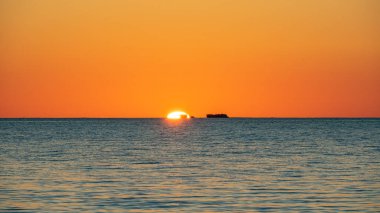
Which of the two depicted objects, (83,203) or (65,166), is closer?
(83,203)

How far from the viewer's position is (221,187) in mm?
41594

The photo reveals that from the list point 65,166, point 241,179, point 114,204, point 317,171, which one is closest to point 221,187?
point 241,179

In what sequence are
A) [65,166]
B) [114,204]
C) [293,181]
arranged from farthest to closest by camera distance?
[65,166], [293,181], [114,204]

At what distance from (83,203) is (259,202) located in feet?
26.5

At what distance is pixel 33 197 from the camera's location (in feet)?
122

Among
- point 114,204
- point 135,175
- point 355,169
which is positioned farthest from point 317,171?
point 114,204

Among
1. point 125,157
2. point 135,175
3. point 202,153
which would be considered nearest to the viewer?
point 135,175

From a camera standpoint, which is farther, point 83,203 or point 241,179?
point 241,179

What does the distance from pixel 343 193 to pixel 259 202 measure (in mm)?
5623

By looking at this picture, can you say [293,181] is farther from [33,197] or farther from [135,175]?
[33,197]

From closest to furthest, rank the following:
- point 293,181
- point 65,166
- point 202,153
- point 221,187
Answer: point 221,187, point 293,181, point 65,166, point 202,153

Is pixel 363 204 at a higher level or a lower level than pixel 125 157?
lower

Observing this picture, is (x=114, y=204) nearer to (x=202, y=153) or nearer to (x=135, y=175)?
(x=135, y=175)

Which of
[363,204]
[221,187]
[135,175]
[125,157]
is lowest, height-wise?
[363,204]
